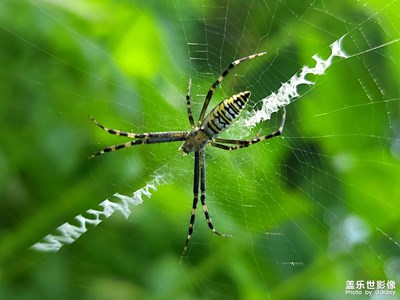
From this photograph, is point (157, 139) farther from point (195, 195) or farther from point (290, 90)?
point (290, 90)

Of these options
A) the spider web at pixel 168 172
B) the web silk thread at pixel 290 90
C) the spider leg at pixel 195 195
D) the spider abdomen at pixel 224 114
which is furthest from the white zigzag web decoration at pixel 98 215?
the web silk thread at pixel 290 90

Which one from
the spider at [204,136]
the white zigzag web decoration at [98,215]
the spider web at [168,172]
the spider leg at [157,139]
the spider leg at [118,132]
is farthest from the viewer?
the spider leg at [157,139]

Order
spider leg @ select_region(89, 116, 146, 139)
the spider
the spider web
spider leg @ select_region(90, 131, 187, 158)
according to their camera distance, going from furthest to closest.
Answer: spider leg @ select_region(90, 131, 187, 158) → spider leg @ select_region(89, 116, 146, 139) → the spider → the spider web

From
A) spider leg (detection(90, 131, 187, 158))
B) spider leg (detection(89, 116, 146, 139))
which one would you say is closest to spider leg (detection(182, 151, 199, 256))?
spider leg (detection(90, 131, 187, 158))

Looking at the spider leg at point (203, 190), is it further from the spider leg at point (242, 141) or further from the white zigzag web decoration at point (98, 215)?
the white zigzag web decoration at point (98, 215)

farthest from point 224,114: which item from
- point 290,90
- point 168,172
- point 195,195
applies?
point 195,195

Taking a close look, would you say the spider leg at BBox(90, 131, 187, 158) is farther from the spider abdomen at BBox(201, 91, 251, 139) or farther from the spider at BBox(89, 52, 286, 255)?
the spider abdomen at BBox(201, 91, 251, 139)
